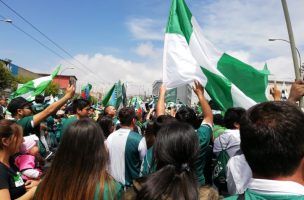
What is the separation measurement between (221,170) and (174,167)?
2499 millimetres

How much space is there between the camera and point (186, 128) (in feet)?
7.97

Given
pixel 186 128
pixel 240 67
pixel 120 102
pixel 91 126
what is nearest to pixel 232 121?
pixel 240 67

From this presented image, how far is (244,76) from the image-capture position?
5129mm

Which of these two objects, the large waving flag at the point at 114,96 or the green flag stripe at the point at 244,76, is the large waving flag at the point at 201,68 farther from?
the large waving flag at the point at 114,96

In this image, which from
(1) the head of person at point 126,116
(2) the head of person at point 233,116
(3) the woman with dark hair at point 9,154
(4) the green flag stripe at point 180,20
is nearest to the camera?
(3) the woman with dark hair at point 9,154

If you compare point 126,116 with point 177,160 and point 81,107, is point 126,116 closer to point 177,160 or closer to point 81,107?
point 81,107

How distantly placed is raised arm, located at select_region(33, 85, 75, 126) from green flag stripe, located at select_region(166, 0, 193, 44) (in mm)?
1879

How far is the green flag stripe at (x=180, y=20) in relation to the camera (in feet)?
17.4

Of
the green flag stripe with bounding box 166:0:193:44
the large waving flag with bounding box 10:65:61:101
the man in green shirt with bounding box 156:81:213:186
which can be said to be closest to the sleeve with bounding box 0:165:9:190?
the man in green shirt with bounding box 156:81:213:186

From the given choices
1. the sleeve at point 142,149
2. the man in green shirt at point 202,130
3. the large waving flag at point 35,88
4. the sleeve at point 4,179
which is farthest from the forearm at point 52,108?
the large waving flag at point 35,88

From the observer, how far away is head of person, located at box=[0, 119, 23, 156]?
3086 millimetres

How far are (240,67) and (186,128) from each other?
3.00 metres

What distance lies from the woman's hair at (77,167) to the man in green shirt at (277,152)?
3.50ft

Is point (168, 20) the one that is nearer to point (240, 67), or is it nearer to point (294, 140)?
point (240, 67)
